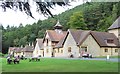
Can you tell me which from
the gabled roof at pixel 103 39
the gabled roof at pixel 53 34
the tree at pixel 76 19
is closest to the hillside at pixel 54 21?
the tree at pixel 76 19

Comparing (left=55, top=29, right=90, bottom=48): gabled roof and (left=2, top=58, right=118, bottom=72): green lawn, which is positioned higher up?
(left=55, top=29, right=90, bottom=48): gabled roof

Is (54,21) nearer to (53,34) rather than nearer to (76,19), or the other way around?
(76,19)

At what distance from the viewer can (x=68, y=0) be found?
3619 millimetres

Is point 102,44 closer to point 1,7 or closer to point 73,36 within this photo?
point 73,36

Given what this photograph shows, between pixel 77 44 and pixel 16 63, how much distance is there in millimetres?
9088

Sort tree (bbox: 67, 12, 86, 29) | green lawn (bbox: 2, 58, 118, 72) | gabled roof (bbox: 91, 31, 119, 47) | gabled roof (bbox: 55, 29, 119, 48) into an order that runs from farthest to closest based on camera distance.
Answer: gabled roof (bbox: 91, 31, 119, 47), gabled roof (bbox: 55, 29, 119, 48), tree (bbox: 67, 12, 86, 29), green lawn (bbox: 2, 58, 118, 72)

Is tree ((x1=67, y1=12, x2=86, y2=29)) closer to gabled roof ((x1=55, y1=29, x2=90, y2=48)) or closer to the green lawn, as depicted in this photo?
the green lawn

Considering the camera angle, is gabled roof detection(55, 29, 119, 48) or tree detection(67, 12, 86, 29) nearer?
tree detection(67, 12, 86, 29)

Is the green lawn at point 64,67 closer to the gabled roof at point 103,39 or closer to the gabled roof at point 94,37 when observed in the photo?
the gabled roof at point 94,37

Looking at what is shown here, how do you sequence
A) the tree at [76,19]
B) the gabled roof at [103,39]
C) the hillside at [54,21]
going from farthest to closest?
the gabled roof at [103,39]
the tree at [76,19]
the hillside at [54,21]

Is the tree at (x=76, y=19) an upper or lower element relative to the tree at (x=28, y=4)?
upper

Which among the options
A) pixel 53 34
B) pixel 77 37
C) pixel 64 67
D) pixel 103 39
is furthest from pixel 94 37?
pixel 64 67

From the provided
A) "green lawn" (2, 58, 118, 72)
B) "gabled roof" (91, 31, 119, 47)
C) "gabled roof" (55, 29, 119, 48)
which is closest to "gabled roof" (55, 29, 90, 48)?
"gabled roof" (55, 29, 119, 48)

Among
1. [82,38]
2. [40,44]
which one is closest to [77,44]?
[82,38]
